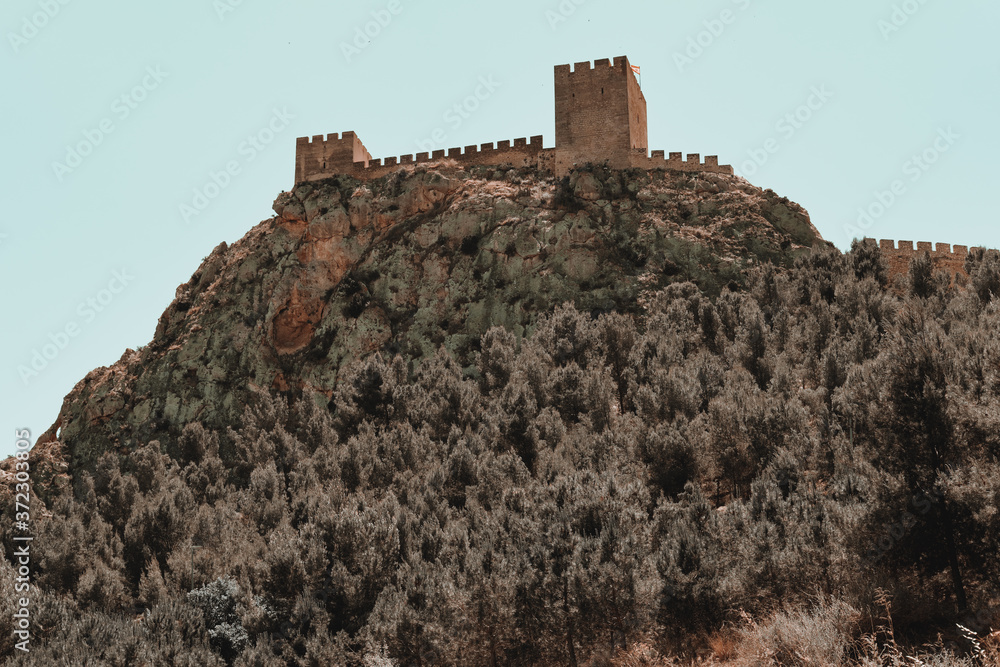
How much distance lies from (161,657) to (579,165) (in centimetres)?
2858

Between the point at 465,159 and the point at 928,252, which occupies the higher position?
the point at 465,159

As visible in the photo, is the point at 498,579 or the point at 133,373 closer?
the point at 498,579

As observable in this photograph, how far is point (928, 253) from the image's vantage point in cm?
3534

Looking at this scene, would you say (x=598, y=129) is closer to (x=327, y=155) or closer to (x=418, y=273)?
(x=418, y=273)

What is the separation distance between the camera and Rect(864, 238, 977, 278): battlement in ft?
117

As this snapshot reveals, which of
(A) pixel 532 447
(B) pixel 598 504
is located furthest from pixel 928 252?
(B) pixel 598 504

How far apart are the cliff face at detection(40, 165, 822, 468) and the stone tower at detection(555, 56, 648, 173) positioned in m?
1.21

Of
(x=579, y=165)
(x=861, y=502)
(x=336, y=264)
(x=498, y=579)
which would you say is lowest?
(x=498, y=579)

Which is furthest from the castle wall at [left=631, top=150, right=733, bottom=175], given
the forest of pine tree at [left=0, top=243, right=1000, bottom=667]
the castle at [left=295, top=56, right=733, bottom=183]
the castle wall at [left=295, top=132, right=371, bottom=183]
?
the castle wall at [left=295, top=132, right=371, bottom=183]

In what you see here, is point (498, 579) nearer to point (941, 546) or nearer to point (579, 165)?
point (941, 546)

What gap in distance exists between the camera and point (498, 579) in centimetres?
1570

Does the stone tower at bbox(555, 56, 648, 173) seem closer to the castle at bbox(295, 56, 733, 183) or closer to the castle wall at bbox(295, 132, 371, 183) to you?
the castle at bbox(295, 56, 733, 183)

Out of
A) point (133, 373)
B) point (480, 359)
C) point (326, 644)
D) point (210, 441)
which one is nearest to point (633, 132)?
point (480, 359)

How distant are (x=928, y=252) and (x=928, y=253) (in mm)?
708
